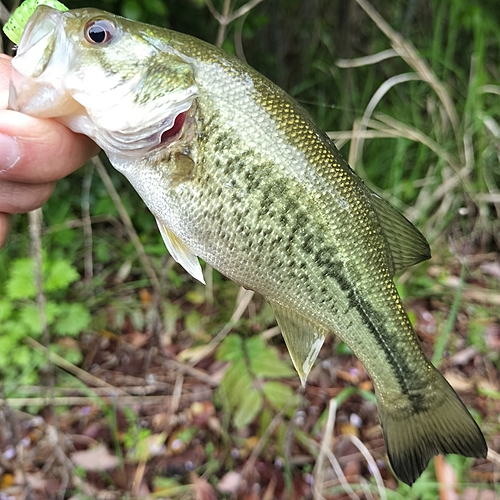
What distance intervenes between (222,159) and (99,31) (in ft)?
1.24

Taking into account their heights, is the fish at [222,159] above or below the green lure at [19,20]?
below

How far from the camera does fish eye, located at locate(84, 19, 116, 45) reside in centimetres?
94

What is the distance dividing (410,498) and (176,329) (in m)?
1.37

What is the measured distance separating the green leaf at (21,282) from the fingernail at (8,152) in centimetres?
125

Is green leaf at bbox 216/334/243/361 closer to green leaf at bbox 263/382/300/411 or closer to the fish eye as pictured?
green leaf at bbox 263/382/300/411

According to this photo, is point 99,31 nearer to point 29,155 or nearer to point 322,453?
point 29,155

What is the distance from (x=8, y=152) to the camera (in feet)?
3.16

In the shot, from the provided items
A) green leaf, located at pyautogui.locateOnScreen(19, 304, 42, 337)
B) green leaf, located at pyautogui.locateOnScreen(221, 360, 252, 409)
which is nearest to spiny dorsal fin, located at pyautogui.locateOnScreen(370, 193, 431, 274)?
green leaf, located at pyautogui.locateOnScreen(221, 360, 252, 409)

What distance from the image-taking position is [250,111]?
0.97 meters

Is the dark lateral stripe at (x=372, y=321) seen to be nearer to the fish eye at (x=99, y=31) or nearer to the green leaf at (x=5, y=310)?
the fish eye at (x=99, y=31)

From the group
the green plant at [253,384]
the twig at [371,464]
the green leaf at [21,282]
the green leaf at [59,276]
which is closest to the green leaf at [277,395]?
the green plant at [253,384]

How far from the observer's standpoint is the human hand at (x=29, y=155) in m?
0.96

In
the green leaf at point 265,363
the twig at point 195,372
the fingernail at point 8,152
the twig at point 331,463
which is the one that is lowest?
the twig at point 195,372

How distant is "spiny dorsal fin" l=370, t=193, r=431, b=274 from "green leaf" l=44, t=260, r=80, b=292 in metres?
1.61
